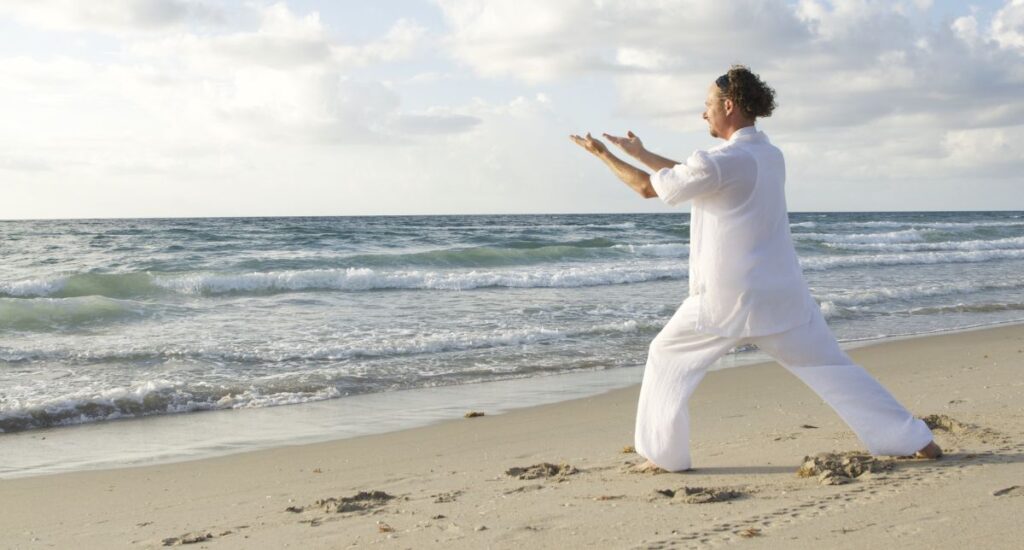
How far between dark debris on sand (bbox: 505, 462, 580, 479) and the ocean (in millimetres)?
3574

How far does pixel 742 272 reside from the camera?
12.8 ft

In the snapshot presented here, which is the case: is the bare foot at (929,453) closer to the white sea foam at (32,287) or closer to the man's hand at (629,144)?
the man's hand at (629,144)

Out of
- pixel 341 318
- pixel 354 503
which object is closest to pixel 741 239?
pixel 354 503

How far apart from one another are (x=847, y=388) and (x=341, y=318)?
9888mm

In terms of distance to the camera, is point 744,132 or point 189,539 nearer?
point 189,539

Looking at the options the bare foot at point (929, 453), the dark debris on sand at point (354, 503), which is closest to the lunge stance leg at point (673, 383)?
the bare foot at point (929, 453)

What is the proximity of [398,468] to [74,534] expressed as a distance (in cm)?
168

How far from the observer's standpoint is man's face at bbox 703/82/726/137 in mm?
3977

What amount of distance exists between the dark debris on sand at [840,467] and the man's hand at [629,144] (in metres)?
1.59

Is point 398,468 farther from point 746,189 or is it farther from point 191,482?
point 746,189

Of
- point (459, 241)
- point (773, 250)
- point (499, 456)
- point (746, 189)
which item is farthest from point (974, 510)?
point (459, 241)

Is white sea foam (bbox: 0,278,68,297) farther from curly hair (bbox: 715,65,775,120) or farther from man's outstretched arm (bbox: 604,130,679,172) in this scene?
curly hair (bbox: 715,65,775,120)

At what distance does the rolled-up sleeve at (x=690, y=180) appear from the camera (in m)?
3.77

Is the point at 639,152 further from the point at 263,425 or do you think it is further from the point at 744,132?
the point at 263,425
